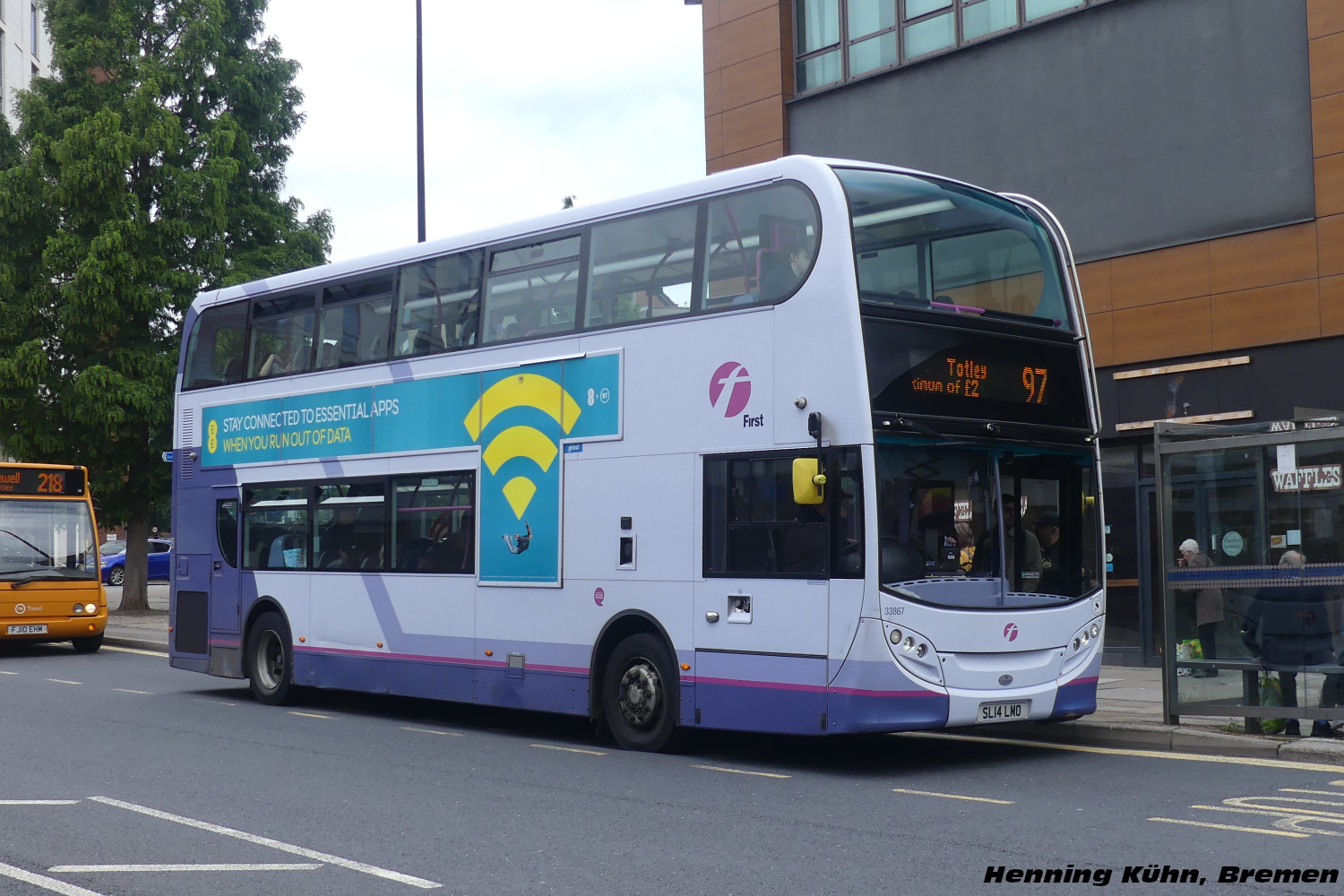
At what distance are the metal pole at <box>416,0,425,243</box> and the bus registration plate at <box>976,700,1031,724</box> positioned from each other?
1408 centimetres

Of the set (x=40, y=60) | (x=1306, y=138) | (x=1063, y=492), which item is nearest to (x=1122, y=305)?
(x=1306, y=138)

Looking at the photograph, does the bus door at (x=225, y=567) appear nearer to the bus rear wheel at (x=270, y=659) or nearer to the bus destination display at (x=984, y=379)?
the bus rear wheel at (x=270, y=659)

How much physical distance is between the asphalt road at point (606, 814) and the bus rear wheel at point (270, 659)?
7.19 feet

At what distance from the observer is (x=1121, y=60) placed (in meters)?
16.8

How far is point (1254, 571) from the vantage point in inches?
440

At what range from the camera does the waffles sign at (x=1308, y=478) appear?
35.2 ft

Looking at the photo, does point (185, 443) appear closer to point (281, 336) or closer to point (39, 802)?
point (281, 336)

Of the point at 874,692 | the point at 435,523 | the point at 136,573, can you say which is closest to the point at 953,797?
the point at 874,692

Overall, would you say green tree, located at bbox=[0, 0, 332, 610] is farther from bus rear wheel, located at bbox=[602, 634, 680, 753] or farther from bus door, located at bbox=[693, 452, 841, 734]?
bus door, located at bbox=[693, 452, 841, 734]

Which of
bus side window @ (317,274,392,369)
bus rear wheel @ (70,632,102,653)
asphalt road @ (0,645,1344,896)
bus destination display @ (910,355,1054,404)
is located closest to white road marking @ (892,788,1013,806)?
asphalt road @ (0,645,1344,896)

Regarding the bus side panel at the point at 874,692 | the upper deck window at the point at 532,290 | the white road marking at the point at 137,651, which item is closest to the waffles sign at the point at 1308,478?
the bus side panel at the point at 874,692

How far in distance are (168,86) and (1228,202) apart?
21096 mm

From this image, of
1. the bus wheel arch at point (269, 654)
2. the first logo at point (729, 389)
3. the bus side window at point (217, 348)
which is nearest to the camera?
the first logo at point (729, 389)

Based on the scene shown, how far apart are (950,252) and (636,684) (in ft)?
13.2
